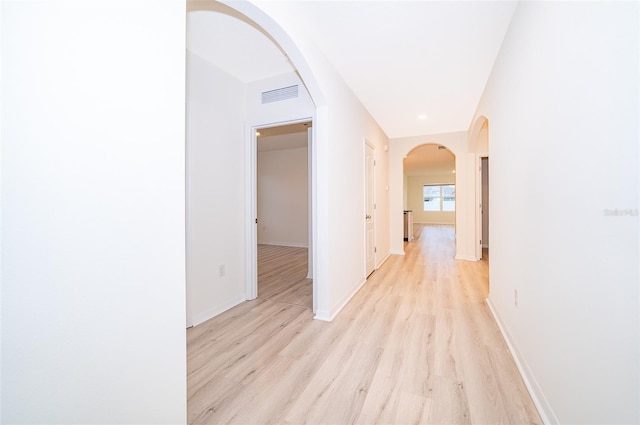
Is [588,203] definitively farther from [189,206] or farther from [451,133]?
[451,133]

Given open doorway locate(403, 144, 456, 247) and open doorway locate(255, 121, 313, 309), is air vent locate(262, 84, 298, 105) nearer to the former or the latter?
open doorway locate(255, 121, 313, 309)

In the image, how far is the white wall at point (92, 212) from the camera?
0.68 m

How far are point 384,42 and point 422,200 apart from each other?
12.4m

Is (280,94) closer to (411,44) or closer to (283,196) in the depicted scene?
(411,44)

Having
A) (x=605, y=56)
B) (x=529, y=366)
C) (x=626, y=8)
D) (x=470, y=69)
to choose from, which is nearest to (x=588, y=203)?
(x=605, y=56)

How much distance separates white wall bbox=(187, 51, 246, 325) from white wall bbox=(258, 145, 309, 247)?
4091mm

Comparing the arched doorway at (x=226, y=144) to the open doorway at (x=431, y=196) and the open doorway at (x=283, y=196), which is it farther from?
the open doorway at (x=431, y=196)

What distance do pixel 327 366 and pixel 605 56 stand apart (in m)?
2.05

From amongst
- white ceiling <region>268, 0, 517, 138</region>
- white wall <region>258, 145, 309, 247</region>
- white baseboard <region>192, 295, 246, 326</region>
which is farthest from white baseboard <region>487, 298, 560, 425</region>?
white wall <region>258, 145, 309, 247</region>

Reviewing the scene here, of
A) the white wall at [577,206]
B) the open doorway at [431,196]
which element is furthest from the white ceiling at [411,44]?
the open doorway at [431,196]

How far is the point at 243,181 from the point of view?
3133 mm

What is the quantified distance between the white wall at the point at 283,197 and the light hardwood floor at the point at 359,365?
4.17m

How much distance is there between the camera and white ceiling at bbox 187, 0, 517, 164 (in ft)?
6.39

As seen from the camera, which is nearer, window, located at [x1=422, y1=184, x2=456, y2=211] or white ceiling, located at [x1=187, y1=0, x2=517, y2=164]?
white ceiling, located at [x1=187, y1=0, x2=517, y2=164]
